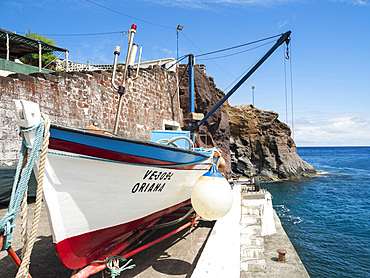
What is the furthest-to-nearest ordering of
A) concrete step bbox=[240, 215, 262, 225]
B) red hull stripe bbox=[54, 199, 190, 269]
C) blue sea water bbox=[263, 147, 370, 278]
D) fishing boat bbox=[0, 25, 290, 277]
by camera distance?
1. blue sea water bbox=[263, 147, 370, 278]
2. concrete step bbox=[240, 215, 262, 225]
3. red hull stripe bbox=[54, 199, 190, 269]
4. fishing boat bbox=[0, 25, 290, 277]

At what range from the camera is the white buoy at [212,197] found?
10.5ft

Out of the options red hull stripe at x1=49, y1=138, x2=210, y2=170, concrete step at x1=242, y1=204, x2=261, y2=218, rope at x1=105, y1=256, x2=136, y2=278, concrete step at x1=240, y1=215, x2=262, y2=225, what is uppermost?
red hull stripe at x1=49, y1=138, x2=210, y2=170

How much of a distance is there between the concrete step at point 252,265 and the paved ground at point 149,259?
62.7 inches

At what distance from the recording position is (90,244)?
2941 millimetres

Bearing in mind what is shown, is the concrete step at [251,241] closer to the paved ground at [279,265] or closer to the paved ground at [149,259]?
the paved ground at [279,265]

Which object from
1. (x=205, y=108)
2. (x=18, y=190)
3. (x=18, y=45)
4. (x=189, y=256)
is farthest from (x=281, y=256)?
(x=18, y=45)

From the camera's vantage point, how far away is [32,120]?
2.21 m

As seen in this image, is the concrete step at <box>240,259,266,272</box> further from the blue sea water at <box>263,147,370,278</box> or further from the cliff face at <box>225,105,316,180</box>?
the cliff face at <box>225,105,316,180</box>

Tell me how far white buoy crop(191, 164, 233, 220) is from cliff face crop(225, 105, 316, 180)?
32.0 m

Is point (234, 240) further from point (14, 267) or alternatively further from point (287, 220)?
point (287, 220)

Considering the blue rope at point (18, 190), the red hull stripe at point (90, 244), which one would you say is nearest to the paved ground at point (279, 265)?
the red hull stripe at point (90, 244)

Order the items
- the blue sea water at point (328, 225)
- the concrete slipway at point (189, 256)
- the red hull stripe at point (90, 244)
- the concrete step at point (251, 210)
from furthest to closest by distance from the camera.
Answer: the blue sea water at point (328, 225)
the concrete step at point (251, 210)
the concrete slipway at point (189, 256)
the red hull stripe at point (90, 244)

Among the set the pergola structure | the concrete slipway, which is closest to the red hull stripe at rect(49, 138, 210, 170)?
the concrete slipway

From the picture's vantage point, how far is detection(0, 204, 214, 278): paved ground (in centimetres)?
336
